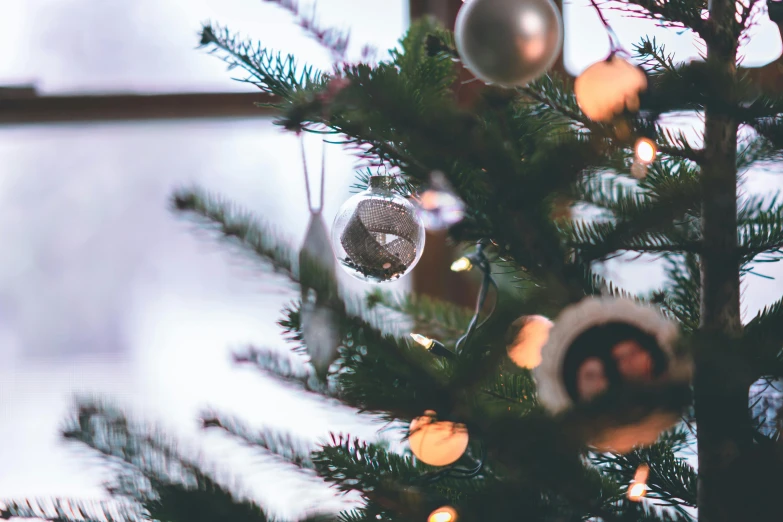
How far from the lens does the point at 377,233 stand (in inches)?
20.4

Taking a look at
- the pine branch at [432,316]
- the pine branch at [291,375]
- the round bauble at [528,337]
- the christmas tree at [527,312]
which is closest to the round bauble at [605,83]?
the christmas tree at [527,312]

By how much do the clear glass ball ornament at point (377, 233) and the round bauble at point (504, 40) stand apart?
0.13 meters

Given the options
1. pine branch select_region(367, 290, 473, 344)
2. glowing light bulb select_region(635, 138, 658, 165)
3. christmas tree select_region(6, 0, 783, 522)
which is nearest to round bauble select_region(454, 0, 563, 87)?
christmas tree select_region(6, 0, 783, 522)

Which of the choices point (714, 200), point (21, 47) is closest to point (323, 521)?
point (714, 200)

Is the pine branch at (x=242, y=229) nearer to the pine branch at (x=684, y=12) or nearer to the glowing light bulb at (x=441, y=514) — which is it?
the glowing light bulb at (x=441, y=514)

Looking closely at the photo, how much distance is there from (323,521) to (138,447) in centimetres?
10

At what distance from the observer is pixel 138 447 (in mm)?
275

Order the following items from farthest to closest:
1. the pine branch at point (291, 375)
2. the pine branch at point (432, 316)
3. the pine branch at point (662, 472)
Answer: the pine branch at point (432, 316) → the pine branch at point (662, 472) → the pine branch at point (291, 375)

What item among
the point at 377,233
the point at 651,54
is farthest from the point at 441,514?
the point at 651,54

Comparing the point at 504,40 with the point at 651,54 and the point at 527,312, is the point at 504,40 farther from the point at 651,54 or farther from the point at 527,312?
the point at 527,312

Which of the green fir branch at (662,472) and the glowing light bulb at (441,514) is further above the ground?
the glowing light bulb at (441,514)

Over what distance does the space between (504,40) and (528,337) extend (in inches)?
8.5

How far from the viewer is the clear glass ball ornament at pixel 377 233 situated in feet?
1.69

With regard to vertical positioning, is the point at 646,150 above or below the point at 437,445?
above
